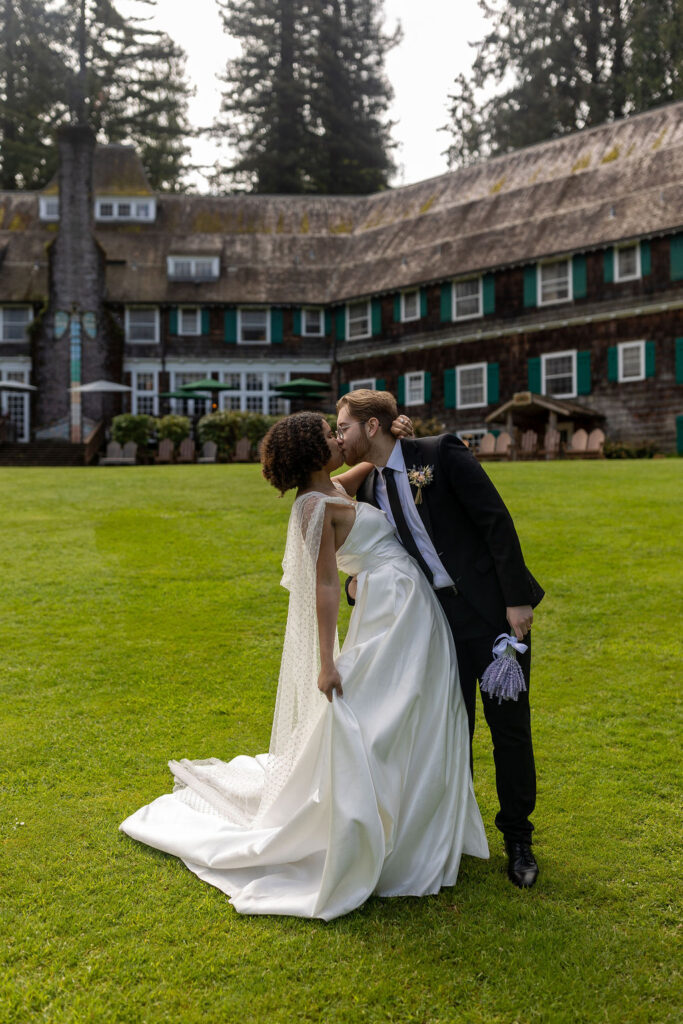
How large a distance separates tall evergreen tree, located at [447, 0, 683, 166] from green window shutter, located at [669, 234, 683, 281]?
19233 mm

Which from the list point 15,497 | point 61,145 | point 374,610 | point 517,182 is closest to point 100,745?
point 374,610

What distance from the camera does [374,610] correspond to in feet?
12.7

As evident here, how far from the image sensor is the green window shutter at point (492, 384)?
27.3 metres

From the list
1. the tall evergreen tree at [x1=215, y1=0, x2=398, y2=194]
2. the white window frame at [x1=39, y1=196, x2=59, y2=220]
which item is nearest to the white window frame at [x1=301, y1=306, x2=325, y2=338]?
the white window frame at [x1=39, y1=196, x2=59, y2=220]

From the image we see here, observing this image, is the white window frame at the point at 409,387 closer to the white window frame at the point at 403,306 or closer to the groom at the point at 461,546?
the white window frame at the point at 403,306

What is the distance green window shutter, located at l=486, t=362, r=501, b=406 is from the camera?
27.3 metres

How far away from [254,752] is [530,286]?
23810mm

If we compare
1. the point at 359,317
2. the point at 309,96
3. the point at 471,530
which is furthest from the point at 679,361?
the point at 309,96

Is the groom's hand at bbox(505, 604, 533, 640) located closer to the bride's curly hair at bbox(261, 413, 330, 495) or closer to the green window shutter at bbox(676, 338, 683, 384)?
the bride's curly hair at bbox(261, 413, 330, 495)

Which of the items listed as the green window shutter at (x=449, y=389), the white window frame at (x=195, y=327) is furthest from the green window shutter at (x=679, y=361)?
the white window frame at (x=195, y=327)

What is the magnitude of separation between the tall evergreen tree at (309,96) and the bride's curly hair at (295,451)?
45091mm

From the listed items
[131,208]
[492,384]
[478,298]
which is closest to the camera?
→ [492,384]

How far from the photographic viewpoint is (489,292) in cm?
2769

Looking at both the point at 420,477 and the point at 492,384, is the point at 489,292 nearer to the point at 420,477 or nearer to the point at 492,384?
the point at 492,384
